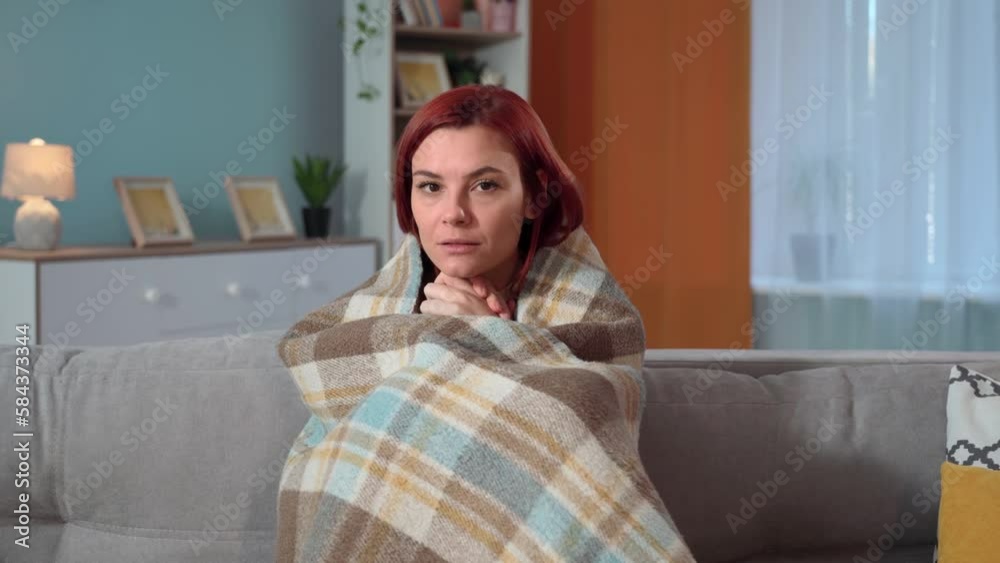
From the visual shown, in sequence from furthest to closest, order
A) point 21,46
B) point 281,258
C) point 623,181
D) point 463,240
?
point 623,181, point 281,258, point 21,46, point 463,240

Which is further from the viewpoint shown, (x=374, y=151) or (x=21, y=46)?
(x=374, y=151)

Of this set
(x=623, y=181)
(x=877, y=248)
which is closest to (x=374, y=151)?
(x=623, y=181)

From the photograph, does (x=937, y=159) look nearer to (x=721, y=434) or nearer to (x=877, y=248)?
(x=877, y=248)

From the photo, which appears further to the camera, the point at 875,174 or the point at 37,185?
the point at 875,174

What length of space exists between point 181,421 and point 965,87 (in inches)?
136

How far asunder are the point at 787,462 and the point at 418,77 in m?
Result: 3.14

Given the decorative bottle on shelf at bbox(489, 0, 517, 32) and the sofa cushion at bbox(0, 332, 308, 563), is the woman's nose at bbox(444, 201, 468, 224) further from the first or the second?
the decorative bottle on shelf at bbox(489, 0, 517, 32)

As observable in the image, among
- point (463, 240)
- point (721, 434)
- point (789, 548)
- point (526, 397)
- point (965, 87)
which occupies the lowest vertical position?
point (789, 548)

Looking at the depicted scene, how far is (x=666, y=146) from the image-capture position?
4770 mm

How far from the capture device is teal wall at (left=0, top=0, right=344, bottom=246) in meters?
3.81

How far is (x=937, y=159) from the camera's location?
4.20m
